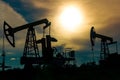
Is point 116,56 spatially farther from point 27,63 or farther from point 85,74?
Result: point 27,63

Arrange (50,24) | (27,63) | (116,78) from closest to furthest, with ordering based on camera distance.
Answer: (116,78), (27,63), (50,24)

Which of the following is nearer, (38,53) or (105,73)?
(105,73)

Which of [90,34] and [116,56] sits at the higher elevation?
[90,34]

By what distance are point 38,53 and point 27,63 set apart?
4655mm

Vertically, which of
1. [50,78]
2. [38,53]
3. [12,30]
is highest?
[12,30]

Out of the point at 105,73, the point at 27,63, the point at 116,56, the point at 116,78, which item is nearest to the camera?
the point at 116,78

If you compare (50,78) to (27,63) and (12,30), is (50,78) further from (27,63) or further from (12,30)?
(12,30)

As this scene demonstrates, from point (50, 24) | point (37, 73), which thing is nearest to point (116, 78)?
point (37, 73)

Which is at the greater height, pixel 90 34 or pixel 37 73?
pixel 90 34

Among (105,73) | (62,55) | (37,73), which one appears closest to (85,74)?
(105,73)

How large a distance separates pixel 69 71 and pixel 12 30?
76.3 ft

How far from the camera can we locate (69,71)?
4688 cm

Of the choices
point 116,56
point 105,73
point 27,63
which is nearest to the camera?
point 105,73

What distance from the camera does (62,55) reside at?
7812 centimetres
